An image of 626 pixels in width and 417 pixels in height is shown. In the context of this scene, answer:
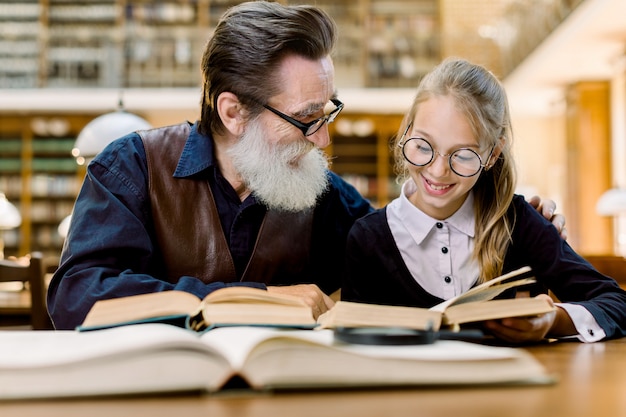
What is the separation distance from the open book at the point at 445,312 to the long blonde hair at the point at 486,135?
545mm

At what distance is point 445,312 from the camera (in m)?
1.16

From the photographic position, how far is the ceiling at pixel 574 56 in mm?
7715

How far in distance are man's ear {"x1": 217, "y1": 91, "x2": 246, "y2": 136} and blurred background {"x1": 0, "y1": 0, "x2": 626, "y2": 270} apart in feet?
29.4

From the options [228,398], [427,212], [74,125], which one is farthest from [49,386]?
[74,125]

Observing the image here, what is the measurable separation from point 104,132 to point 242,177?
2211 millimetres

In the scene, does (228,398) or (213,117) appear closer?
(228,398)

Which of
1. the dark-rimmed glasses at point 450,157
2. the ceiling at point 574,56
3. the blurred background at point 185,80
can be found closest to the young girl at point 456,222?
the dark-rimmed glasses at point 450,157

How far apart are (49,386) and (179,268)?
43.5 inches

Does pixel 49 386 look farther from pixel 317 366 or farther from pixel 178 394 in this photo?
pixel 317 366

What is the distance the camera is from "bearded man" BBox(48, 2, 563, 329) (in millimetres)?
1854

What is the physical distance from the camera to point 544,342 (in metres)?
1.37

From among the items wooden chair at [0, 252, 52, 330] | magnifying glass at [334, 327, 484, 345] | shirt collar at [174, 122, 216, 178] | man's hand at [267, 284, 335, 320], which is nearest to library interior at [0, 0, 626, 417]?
wooden chair at [0, 252, 52, 330]

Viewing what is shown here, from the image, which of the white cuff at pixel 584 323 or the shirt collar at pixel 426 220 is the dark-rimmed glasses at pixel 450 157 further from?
the white cuff at pixel 584 323

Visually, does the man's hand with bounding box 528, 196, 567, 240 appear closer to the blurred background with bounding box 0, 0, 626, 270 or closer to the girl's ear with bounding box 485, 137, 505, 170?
the girl's ear with bounding box 485, 137, 505, 170
